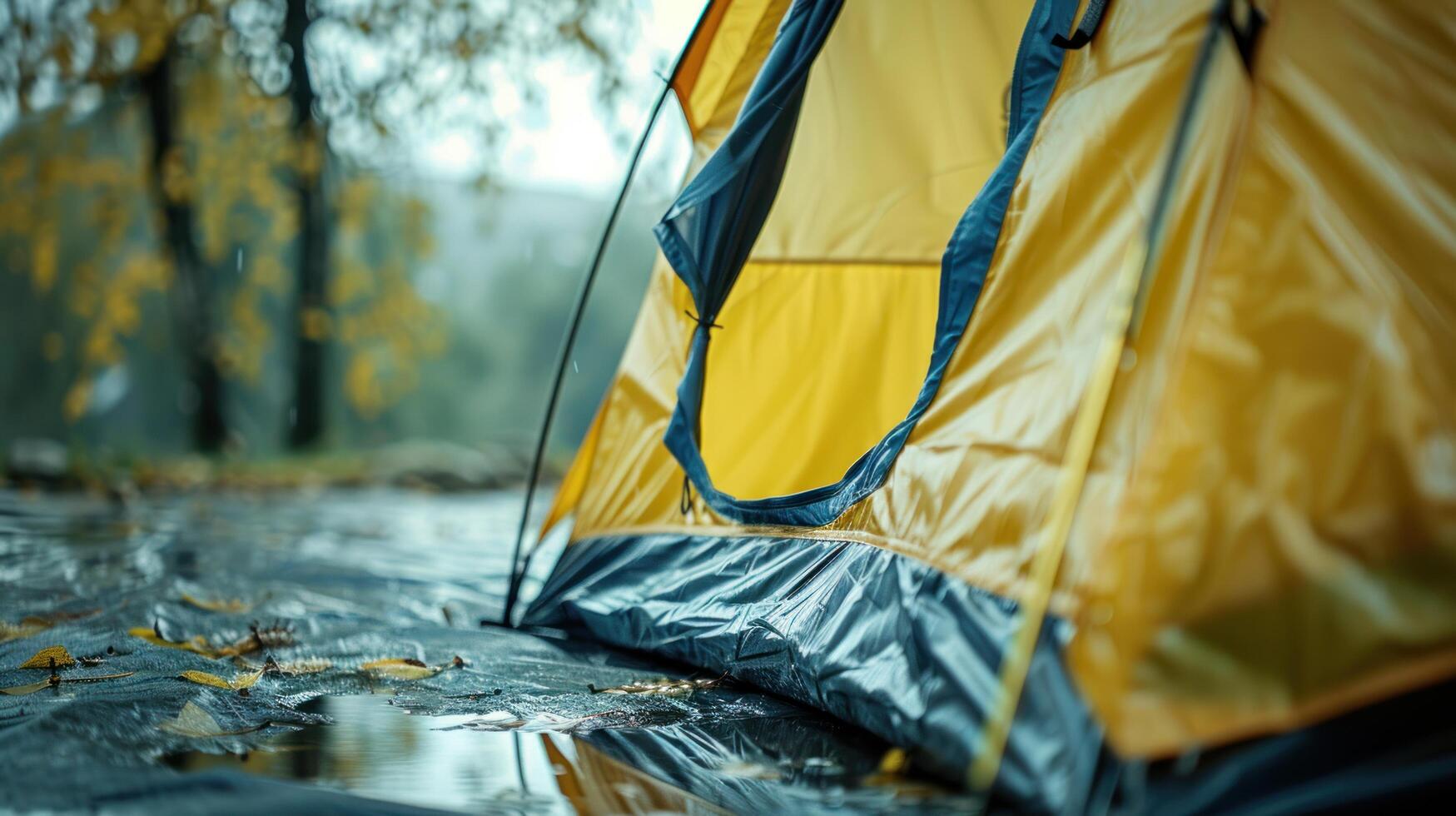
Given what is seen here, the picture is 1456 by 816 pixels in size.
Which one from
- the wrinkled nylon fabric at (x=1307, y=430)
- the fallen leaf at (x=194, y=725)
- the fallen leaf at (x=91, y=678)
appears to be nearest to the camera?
the wrinkled nylon fabric at (x=1307, y=430)

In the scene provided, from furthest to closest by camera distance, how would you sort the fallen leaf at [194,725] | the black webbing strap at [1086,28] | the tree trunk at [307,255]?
the tree trunk at [307,255] → the black webbing strap at [1086,28] → the fallen leaf at [194,725]

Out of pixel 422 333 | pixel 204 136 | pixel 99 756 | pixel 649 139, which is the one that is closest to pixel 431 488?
pixel 422 333

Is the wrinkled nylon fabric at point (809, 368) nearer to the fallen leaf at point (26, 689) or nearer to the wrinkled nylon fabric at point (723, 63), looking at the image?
the wrinkled nylon fabric at point (723, 63)

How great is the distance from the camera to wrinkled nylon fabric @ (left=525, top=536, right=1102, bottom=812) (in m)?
1.20

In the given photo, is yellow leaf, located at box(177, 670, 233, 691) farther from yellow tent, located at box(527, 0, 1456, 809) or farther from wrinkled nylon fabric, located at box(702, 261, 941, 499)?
wrinkled nylon fabric, located at box(702, 261, 941, 499)

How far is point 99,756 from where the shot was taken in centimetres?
129

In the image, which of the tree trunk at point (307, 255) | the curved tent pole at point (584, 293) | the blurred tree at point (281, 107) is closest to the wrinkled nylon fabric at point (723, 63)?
the curved tent pole at point (584, 293)

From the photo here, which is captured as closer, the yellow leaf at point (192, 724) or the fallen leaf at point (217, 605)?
the yellow leaf at point (192, 724)

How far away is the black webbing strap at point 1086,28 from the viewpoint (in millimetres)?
1562

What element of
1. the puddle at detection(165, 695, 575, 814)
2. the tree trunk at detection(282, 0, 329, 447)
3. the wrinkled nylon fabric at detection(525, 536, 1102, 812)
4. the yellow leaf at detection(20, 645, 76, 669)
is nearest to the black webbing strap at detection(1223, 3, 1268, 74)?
the wrinkled nylon fabric at detection(525, 536, 1102, 812)

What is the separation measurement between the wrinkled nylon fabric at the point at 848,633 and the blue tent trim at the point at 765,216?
117mm

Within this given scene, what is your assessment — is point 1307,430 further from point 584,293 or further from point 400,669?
point 584,293

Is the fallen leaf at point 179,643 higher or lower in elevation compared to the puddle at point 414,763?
lower

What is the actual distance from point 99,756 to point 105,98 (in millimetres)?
7042
